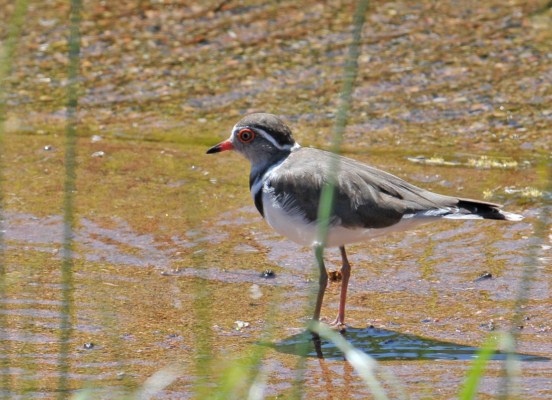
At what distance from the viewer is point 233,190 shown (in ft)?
29.3

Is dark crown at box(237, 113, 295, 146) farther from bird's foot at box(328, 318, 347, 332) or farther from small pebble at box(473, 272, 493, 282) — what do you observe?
small pebble at box(473, 272, 493, 282)

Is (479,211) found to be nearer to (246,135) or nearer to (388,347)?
(388,347)

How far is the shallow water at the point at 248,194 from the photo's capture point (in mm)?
5918

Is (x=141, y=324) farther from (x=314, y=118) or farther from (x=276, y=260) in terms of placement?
(x=314, y=118)

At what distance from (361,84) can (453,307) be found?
4497 millimetres

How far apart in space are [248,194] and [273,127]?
58.2 inches

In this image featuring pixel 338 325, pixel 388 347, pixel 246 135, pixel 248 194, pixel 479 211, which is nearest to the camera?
pixel 388 347

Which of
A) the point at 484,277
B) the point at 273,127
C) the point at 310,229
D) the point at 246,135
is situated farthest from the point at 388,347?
the point at 246,135

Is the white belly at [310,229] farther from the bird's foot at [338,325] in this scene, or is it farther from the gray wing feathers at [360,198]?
the bird's foot at [338,325]

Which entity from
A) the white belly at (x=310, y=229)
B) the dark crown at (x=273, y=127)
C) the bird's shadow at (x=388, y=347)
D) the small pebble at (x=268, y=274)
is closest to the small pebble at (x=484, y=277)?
the white belly at (x=310, y=229)

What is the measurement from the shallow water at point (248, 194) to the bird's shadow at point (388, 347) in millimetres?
20

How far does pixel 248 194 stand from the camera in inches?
347

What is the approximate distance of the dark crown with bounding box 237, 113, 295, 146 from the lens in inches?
291

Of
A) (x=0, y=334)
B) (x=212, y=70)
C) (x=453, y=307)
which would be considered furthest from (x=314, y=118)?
(x=0, y=334)
